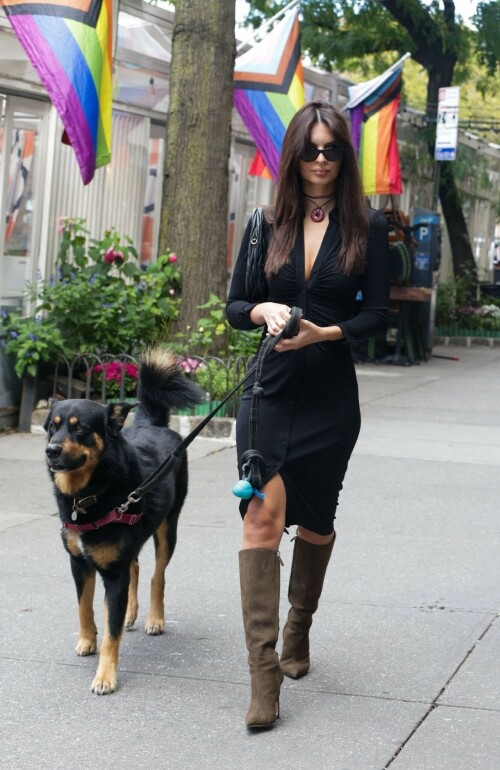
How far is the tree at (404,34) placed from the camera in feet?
70.1

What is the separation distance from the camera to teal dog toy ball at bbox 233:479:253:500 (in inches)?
164

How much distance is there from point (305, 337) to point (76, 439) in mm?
963

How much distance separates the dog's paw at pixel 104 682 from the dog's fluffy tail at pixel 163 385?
131 cm

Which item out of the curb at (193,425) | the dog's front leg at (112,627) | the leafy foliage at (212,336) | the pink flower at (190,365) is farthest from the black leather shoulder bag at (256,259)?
the leafy foliage at (212,336)

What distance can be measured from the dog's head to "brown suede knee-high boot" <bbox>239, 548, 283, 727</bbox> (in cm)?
72

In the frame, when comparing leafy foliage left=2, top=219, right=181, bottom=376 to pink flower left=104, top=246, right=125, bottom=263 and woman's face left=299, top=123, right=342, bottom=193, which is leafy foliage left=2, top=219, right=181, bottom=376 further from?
woman's face left=299, top=123, right=342, bottom=193

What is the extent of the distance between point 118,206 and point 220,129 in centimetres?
183

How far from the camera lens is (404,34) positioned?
22219 mm

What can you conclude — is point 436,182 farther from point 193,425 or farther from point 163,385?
point 163,385

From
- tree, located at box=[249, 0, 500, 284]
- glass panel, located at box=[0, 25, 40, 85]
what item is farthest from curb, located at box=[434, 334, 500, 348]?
glass panel, located at box=[0, 25, 40, 85]

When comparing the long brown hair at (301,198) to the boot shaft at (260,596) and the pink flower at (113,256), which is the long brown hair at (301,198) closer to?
the boot shaft at (260,596)

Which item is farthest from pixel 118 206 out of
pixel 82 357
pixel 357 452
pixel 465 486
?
pixel 465 486

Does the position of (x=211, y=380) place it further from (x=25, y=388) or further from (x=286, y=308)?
(x=286, y=308)

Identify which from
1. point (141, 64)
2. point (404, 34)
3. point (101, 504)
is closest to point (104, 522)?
point (101, 504)
